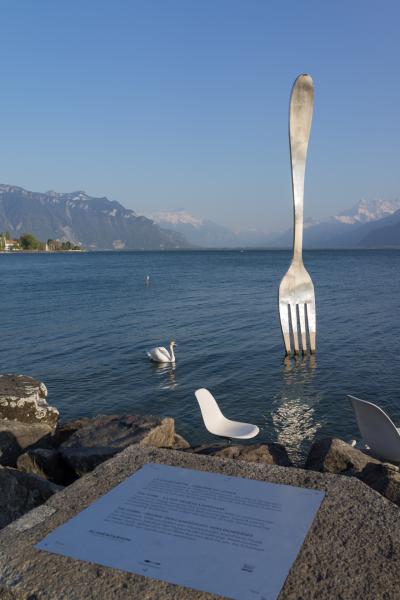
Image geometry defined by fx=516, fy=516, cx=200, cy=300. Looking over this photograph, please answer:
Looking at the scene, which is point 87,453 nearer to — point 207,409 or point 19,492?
point 19,492

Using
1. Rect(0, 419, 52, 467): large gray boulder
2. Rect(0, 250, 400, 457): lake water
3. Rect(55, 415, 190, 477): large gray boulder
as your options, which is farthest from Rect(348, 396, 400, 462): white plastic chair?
Rect(0, 419, 52, 467): large gray boulder

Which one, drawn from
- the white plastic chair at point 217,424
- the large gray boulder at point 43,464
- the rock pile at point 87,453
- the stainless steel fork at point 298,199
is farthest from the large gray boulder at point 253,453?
the stainless steel fork at point 298,199

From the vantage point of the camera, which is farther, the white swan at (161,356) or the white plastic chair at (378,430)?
the white swan at (161,356)

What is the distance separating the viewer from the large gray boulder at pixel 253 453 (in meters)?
7.62

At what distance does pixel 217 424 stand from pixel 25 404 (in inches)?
146

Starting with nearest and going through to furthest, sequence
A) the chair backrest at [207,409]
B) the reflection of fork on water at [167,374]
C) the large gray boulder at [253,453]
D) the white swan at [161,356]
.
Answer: the large gray boulder at [253,453], the chair backrest at [207,409], the reflection of fork on water at [167,374], the white swan at [161,356]

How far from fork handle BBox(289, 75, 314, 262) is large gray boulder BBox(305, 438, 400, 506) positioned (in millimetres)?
8471

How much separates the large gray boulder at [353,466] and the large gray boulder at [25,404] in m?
4.95

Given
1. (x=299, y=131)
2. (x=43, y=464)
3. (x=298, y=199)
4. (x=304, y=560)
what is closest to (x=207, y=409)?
(x=43, y=464)

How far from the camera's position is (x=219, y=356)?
20125mm

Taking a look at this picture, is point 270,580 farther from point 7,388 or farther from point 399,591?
point 7,388

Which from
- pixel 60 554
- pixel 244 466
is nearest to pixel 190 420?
pixel 244 466

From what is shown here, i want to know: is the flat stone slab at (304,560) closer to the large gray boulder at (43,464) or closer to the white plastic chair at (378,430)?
the large gray boulder at (43,464)

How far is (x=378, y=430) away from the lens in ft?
27.5
